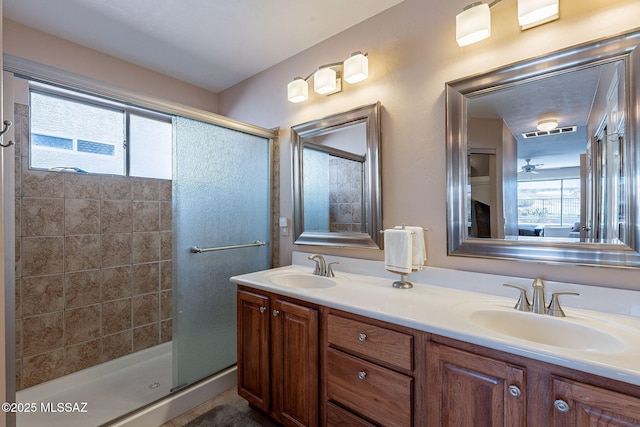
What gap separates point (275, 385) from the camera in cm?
160

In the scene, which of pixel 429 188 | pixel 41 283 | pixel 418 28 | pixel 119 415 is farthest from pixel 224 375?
pixel 418 28

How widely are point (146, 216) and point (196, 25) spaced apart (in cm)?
152

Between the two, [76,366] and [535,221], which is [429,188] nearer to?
[535,221]

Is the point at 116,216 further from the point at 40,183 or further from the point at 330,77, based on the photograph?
the point at 330,77

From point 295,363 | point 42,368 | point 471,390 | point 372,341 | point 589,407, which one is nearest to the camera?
point 589,407

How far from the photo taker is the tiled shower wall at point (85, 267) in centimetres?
191

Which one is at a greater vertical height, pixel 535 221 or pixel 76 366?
pixel 535 221

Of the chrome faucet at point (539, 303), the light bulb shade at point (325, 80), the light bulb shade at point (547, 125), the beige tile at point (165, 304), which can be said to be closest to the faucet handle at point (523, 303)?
the chrome faucet at point (539, 303)

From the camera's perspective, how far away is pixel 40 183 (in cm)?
196

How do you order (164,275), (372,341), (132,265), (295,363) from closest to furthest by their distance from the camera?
(372,341), (295,363), (132,265), (164,275)

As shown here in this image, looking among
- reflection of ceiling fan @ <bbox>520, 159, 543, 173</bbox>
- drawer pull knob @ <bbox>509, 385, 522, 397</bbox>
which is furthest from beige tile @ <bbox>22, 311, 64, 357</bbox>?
reflection of ceiling fan @ <bbox>520, 159, 543, 173</bbox>

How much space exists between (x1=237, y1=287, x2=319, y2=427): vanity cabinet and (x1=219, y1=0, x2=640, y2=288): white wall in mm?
611

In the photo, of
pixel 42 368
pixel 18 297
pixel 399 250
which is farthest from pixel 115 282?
pixel 399 250

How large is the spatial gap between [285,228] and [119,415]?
1.51 meters
